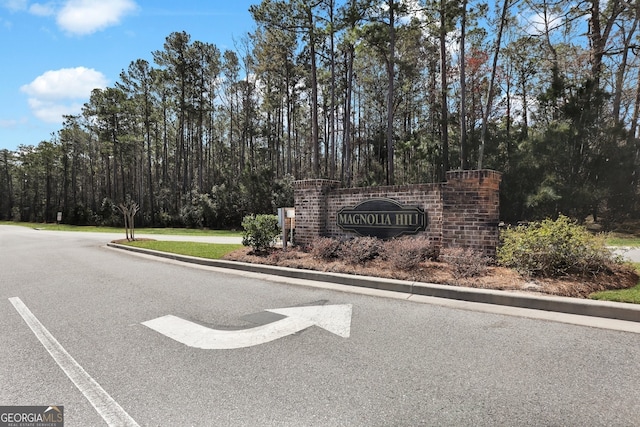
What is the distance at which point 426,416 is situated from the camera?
2.60 metres

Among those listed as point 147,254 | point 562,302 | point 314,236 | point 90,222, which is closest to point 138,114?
point 90,222

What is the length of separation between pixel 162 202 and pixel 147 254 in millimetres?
32761

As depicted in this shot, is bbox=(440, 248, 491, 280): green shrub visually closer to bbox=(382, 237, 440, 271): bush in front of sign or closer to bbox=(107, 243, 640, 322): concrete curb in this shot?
bbox=(382, 237, 440, 271): bush in front of sign

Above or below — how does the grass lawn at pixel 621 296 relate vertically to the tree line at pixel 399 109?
below

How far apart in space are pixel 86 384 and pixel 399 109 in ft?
116

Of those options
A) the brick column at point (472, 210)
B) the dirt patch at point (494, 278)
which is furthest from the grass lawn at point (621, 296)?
the brick column at point (472, 210)

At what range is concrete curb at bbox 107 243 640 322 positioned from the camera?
4691 mm

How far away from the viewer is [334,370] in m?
3.38

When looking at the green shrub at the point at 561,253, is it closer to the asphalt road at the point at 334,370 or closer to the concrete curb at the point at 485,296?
the concrete curb at the point at 485,296

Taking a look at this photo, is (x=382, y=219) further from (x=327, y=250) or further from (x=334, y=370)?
(x=334, y=370)

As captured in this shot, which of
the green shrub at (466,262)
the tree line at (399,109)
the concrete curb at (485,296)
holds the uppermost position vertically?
the tree line at (399,109)

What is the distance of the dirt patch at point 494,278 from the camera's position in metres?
5.47

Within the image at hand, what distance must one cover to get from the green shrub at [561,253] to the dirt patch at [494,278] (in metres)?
0.17

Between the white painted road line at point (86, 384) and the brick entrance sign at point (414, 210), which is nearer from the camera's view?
the white painted road line at point (86, 384)
